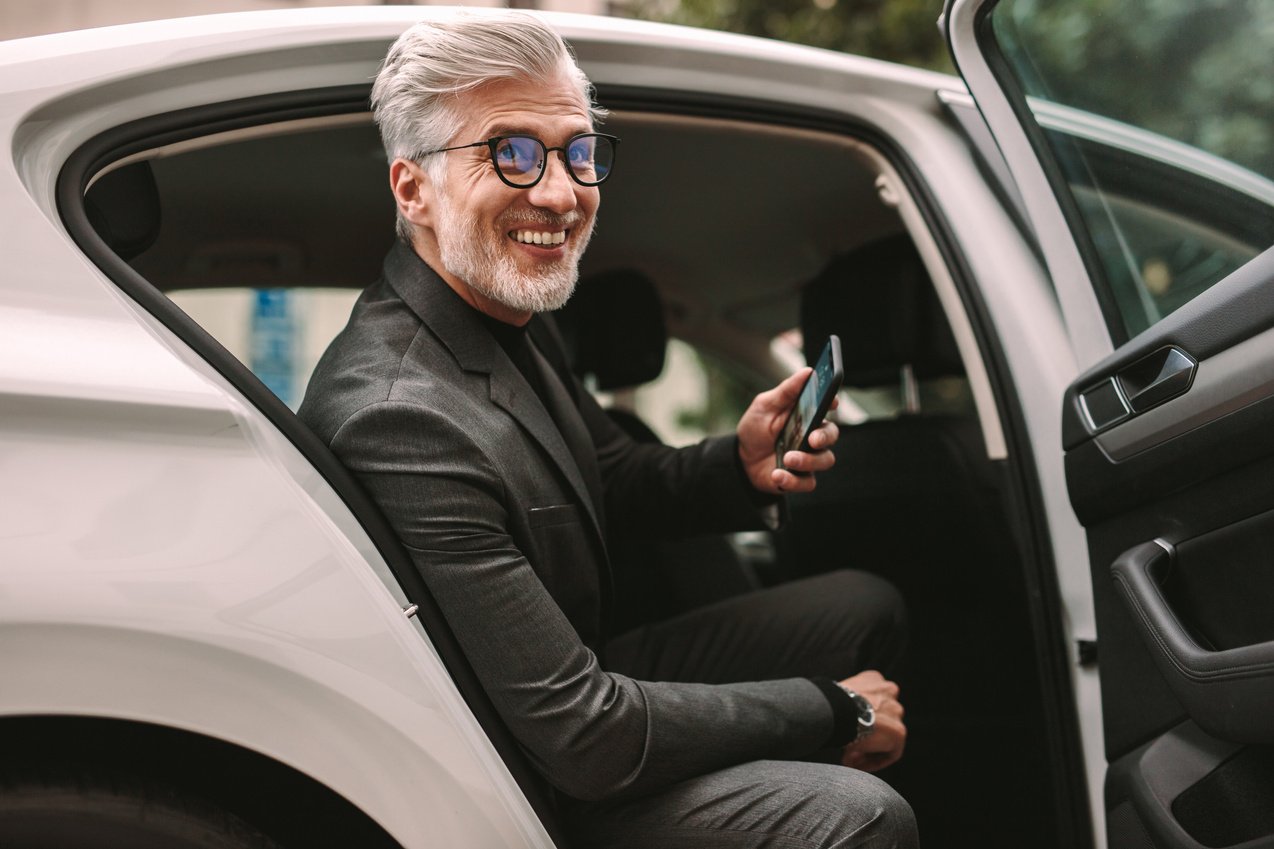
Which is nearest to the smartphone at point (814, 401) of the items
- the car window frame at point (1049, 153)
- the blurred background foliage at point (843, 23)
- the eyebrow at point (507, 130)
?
the car window frame at point (1049, 153)

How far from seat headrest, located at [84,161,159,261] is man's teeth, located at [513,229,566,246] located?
1.59 ft

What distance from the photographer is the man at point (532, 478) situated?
130cm

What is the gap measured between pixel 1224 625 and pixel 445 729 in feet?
3.23

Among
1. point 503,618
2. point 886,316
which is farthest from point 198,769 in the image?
point 886,316

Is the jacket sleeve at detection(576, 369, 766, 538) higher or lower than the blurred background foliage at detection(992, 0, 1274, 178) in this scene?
lower

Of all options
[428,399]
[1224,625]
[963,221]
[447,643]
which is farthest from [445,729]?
[963,221]

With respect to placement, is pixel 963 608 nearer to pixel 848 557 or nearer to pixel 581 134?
pixel 848 557

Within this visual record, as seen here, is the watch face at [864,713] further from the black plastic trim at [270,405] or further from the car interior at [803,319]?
the black plastic trim at [270,405]

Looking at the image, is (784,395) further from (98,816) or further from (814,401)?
(98,816)

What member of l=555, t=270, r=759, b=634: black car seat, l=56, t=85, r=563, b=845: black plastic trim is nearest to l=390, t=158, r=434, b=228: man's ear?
l=56, t=85, r=563, b=845: black plastic trim

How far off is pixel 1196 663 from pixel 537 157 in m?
1.08

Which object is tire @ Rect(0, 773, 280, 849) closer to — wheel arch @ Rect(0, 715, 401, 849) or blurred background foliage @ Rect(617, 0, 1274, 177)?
wheel arch @ Rect(0, 715, 401, 849)

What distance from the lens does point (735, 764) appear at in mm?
1446

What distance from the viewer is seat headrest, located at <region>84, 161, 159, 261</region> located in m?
1.38
